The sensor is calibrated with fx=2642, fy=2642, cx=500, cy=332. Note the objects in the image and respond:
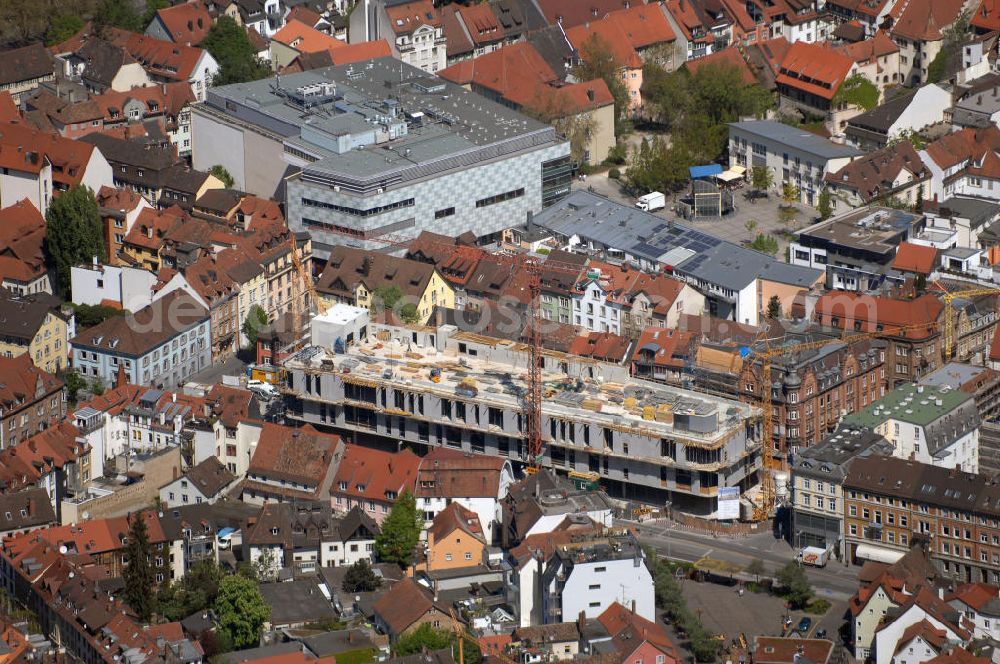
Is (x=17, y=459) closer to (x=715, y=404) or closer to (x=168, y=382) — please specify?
(x=168, y=382)

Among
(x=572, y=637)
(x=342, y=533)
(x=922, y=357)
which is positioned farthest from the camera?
(x=922, y=357)

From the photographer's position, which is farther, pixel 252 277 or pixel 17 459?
pixel 252 277

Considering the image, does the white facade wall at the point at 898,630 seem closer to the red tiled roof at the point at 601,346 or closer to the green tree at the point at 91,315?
the red tiled roof at the point at 601,346

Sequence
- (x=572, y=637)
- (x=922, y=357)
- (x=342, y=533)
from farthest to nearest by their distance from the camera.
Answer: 1. (x=922, y=357)
2. (x=342, y=533)
3. (x=572, y=637)

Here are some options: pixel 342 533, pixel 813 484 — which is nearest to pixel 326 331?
pixel 342 533

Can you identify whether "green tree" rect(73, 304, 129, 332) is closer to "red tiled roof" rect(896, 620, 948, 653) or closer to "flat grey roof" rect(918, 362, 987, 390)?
"flat grey roof" rect(918, 362, 987, 390)

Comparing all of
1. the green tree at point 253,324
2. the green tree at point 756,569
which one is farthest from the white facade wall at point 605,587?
the green tree at point 253,324

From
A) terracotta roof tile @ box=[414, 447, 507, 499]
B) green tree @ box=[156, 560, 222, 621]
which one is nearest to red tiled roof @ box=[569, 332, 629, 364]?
terracotta roof tile @ box=[414, 447, 507, 499]

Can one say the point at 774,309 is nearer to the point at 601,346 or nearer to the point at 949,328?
the point at 949,328
